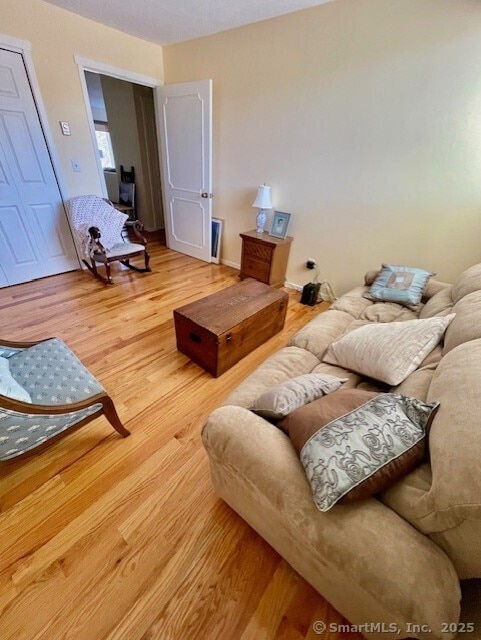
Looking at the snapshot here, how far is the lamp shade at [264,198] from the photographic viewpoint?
294 centimetres

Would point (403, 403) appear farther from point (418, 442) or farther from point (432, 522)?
point (432, 522)

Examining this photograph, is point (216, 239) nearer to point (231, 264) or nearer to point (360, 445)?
point (231, 264)

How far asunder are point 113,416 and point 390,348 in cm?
138

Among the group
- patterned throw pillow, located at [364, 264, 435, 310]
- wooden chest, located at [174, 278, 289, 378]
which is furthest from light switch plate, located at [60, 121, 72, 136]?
patterned throw pillow, located at [364, 264, 435, 310]

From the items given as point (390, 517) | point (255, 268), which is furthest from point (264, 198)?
→ point (390, 517)

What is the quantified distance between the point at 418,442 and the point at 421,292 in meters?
1.63

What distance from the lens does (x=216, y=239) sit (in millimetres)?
3744

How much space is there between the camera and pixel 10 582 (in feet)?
3.19

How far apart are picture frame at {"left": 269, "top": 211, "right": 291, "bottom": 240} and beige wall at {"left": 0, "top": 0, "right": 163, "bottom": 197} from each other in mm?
2188

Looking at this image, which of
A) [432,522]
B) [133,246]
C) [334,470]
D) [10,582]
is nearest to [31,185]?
[133,246]

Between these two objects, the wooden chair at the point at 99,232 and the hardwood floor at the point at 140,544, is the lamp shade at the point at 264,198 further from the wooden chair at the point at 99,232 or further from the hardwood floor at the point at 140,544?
the hardwood floor at the point at 140,544

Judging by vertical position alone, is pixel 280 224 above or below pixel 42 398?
above

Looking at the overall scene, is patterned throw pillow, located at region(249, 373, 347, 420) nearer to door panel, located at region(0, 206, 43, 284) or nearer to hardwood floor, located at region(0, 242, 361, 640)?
hardwood floor, located at region(0, 242, 361, 640)

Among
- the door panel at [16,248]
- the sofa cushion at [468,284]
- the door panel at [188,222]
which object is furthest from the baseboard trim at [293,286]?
the door panel at [16,248]
